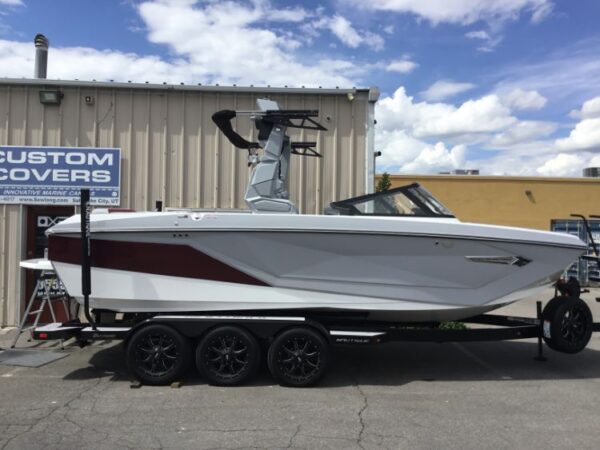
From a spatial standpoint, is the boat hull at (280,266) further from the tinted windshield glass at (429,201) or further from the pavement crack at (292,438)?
the pavement crack at (292,438)

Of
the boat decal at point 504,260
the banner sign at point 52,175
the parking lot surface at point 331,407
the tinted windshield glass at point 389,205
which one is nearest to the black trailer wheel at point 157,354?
the parking lot surface at point 331,407

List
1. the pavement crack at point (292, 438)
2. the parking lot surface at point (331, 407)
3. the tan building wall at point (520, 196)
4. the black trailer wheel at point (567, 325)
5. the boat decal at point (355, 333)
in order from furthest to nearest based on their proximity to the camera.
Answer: the tan building wall at point (520, 196) → the black trailer wheel at point (567, 325) → the boat decal at point (355, 333) → the parking lot surface at point (331, 407) → the pavement crack at point (292, 438)

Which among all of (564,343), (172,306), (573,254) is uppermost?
(573,254)

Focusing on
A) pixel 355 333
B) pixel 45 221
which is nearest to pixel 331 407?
pixel 355 333

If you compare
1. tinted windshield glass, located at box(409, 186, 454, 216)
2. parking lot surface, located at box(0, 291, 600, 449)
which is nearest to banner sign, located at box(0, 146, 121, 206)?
parking lot surface, located at box(0, 291, 600, 449)

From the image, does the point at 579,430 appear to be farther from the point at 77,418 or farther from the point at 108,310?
the point at 108,310

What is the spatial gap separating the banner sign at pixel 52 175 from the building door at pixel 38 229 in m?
0.20

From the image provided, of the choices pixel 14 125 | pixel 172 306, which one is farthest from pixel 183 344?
pixel 14 125

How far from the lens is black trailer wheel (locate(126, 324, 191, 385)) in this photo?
18.7ft

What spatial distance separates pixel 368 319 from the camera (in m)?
6.24

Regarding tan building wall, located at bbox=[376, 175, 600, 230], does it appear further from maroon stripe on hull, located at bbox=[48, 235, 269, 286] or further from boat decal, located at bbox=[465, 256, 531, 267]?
maroon stripe on hull, located at bbox=[48, 235, 269, 286]

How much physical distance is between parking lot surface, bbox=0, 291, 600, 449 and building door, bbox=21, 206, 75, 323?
2485mm

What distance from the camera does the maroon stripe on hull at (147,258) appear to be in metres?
5.70

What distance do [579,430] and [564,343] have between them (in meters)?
1.81
